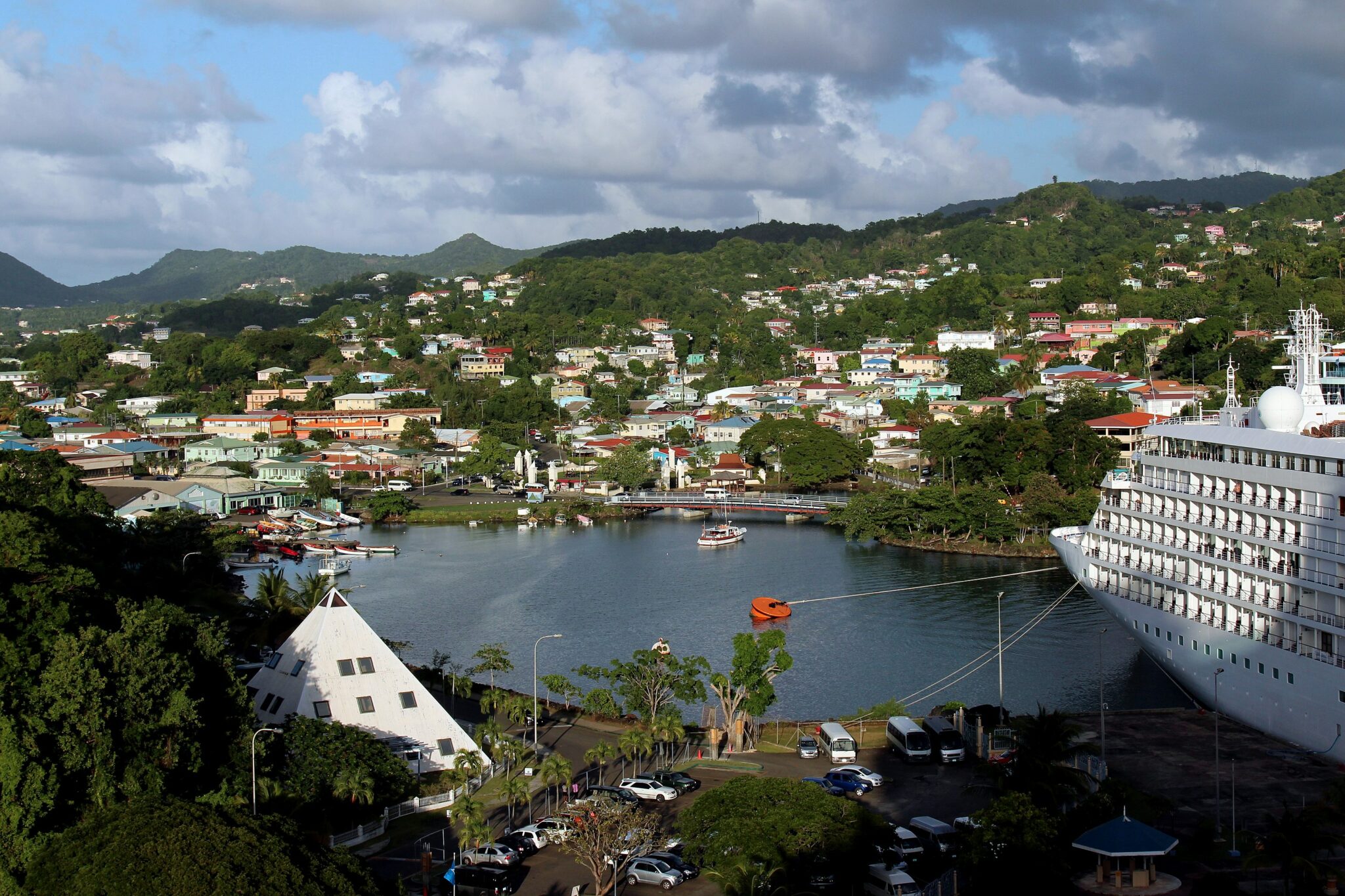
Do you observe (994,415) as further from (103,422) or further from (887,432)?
(103,422)

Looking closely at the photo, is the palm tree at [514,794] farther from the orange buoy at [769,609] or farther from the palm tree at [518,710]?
the orange buoy at [769,609]

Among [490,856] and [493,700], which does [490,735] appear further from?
[490,856]

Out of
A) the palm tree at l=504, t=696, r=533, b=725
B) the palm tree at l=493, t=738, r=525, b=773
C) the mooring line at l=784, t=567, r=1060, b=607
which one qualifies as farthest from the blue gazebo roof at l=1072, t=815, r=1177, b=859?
the mooring line at l=784, t=567, r=1060, b=607

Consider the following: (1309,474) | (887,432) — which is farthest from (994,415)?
(1309,474)

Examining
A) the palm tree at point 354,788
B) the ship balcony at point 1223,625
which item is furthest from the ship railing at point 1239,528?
the palm tree at point 354,788

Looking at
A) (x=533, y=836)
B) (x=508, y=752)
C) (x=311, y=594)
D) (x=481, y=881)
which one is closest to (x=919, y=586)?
(x=311, y=594)

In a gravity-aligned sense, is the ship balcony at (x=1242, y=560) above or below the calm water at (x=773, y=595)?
above
